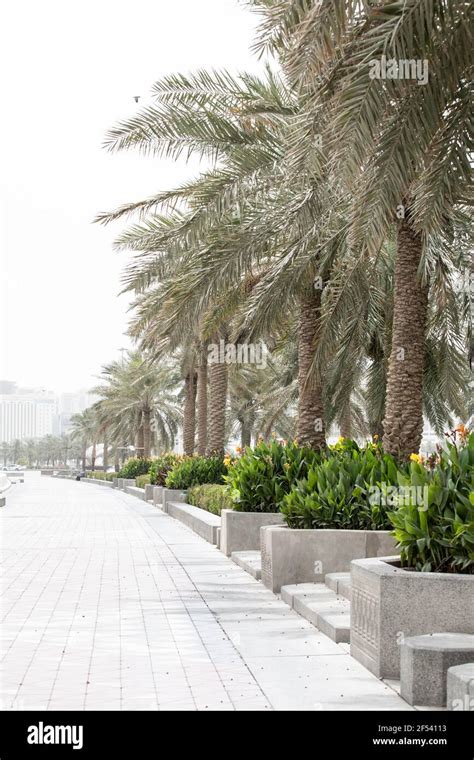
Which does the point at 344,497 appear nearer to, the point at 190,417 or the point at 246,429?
the point at 190,417

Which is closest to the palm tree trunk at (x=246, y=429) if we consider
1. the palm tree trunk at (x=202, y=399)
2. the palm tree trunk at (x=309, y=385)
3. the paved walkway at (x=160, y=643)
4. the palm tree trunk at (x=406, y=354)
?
the palm tree trunk at (x=202, y=399)

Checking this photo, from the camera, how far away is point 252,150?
1638cm

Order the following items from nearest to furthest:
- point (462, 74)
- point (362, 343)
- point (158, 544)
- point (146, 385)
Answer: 1. point (462, 74)
2. point (158, 544)
3. point (362, 343)
4. point (146, 385)

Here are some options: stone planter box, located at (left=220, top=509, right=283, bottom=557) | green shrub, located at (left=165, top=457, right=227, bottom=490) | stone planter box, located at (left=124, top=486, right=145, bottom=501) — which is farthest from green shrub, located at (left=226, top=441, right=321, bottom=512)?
stone planter box, located at (left=124, top=486, right=145, bottom=501)

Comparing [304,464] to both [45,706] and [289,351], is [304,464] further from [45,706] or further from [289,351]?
[289,351]

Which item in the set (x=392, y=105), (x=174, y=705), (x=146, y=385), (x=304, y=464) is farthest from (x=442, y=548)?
(x=146, y=385)

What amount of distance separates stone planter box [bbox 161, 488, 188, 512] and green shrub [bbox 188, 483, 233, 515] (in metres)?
1.25

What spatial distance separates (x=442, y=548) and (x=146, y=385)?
4495 centimetres

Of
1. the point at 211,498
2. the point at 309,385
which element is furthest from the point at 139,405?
the point at 309,385

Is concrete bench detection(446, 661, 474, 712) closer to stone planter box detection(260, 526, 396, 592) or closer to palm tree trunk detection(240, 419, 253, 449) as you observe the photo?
stone planter box detection(260, 526, 396, 592)

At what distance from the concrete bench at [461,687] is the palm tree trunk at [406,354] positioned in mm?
6778

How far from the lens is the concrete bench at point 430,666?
21.2ft

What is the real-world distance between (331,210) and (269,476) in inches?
162

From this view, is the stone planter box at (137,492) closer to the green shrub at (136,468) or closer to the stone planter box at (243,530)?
the green shrub at (136,468)
